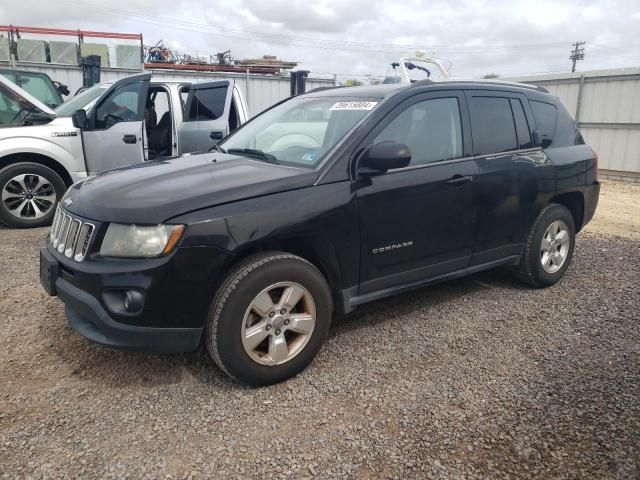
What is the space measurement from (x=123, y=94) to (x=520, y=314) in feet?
18.5

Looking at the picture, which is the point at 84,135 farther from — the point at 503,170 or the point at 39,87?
the point at 503,170

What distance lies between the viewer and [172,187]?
2820mm

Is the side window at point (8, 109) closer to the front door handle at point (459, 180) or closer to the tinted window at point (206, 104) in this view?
the tinted window at point (206, 104)

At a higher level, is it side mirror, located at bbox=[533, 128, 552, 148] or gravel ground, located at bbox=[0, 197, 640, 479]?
side mirror, located at bbox=[533, 128, 552, 148]

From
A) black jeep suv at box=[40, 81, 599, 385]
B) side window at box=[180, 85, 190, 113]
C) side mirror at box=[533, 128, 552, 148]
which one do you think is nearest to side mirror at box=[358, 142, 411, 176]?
black jeep suv at box=[40, 81, 599, 385]

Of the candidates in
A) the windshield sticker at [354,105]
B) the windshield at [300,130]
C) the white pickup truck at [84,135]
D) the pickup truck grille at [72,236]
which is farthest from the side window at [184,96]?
the pickup truck grille at [72,236]

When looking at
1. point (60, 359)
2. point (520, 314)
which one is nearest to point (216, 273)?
point (60, 359)

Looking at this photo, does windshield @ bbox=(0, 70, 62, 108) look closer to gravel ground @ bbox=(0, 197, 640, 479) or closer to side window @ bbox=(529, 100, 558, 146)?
gravel ground @ bbox=(0, 197, 640, 479)

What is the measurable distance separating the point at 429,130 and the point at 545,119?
1.47 meters

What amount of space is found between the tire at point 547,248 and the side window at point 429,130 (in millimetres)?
1165

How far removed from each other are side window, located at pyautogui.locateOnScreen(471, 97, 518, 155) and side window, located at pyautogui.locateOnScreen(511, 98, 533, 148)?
59mm

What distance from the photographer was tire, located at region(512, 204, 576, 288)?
14.0 feet

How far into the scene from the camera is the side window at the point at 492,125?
150 inches

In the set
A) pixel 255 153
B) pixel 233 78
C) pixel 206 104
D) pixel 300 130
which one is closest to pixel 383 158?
pixel 300 130
